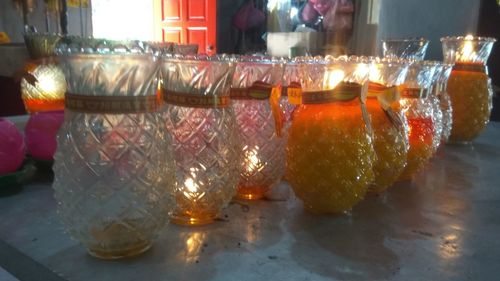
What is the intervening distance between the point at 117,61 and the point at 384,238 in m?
0.41

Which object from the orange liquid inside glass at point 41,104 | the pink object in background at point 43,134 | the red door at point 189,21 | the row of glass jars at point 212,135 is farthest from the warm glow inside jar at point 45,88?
the red door at point 189,21

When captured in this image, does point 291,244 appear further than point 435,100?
No

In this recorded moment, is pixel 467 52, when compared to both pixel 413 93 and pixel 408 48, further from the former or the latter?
pixel 413 93

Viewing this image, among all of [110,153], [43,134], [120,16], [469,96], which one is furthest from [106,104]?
[120,16]

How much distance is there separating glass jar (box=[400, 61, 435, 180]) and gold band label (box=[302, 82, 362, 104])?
22 cm

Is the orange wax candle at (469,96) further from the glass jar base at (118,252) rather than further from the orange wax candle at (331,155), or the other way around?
the glass jar base at (118,252)

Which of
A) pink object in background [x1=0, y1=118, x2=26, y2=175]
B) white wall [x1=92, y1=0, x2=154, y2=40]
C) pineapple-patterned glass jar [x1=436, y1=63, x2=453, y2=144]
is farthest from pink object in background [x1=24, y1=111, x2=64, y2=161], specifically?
white wall [x1=92, y1=0, x2=154, y2=40]

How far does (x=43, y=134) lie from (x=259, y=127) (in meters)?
0.40

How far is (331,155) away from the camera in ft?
2.10

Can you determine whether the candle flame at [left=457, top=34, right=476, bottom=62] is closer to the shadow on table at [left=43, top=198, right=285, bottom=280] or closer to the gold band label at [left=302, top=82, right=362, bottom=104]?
the gold band label at [left=302, top=82, right=362, bottom=104]

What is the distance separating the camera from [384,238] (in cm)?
61

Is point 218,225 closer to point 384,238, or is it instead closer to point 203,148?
point 203,148

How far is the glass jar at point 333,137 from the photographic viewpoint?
25.3 inches

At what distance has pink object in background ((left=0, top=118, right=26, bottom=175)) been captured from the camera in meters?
0.72
